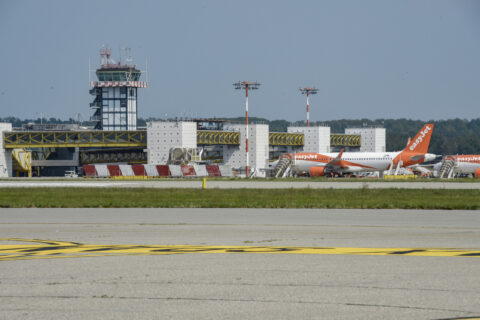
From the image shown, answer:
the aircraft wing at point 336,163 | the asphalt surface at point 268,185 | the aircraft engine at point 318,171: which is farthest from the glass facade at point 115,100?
the asphalt surface at point 268,185

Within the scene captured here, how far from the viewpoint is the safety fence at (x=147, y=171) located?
7719cm

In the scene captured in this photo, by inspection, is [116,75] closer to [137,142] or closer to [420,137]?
[137,142]

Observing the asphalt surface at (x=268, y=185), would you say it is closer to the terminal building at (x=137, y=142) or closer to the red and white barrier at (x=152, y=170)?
the red and white barrier at (x=152, y=170)

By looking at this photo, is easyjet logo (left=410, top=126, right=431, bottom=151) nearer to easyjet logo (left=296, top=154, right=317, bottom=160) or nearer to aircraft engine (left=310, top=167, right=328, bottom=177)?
aircraft engine (left=310, top=167, right=328, bottom=177)

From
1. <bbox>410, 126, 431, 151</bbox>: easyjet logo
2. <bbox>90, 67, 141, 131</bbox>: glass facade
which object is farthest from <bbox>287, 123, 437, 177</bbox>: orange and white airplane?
<bbox>90, 67, 141, 131</bbox>: glass facade
